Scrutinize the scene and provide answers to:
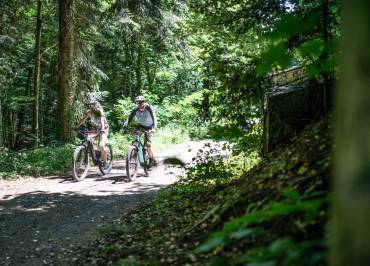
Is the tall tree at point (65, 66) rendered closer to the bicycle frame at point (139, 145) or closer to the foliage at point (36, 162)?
the foliage at point (36, 162)

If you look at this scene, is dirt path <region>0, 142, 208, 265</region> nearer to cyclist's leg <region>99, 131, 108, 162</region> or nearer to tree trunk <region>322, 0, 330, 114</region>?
cyclist's leg <region>99, 131, 108, 162</region>

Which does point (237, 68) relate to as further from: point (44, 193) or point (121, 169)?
point (121, 169)

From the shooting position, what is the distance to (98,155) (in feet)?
40.8

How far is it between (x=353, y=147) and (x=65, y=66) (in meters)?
15.2

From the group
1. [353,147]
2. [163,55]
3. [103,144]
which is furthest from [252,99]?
[163,55]

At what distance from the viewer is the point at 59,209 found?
8.70 metres

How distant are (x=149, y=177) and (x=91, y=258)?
22.4 ft

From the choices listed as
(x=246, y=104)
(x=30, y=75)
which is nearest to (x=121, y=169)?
(x=246, y=104)

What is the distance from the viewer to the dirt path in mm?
6258

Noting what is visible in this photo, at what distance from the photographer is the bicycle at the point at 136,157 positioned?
11.7 meters

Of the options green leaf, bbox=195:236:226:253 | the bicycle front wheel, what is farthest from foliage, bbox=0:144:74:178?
green leaf, bbox=195:236:226:253

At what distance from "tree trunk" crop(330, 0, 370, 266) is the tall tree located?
15.0 meters

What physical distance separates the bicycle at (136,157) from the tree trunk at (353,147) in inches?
396

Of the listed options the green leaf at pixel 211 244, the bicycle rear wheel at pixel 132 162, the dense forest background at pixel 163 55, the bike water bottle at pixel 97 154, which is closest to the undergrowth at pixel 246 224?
the green leaf at pixel 211 244
